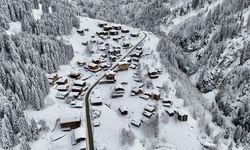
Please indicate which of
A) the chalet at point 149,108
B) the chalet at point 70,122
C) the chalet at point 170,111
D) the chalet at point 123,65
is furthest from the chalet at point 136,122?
the chalet at point 123,65

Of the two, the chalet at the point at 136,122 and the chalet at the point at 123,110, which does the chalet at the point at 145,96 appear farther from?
the chalet at the point at 136,122

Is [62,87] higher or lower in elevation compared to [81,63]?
lower

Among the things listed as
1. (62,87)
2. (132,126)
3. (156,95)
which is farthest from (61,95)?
Answer: (156,95)

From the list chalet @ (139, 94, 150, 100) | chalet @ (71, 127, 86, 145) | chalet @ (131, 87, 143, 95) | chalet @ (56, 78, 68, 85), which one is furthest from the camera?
chalet @ (56, 78, 68, 85)

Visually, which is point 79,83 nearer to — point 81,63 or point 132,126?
point 81,63

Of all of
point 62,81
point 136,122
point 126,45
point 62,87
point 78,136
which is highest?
point 126,45

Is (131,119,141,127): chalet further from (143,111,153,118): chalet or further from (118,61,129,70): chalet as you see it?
(118,61,129,70): chalet

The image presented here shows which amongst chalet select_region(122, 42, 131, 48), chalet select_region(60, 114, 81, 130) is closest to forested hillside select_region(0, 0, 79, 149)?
chalet select_region(60, 114, 81, 130)
